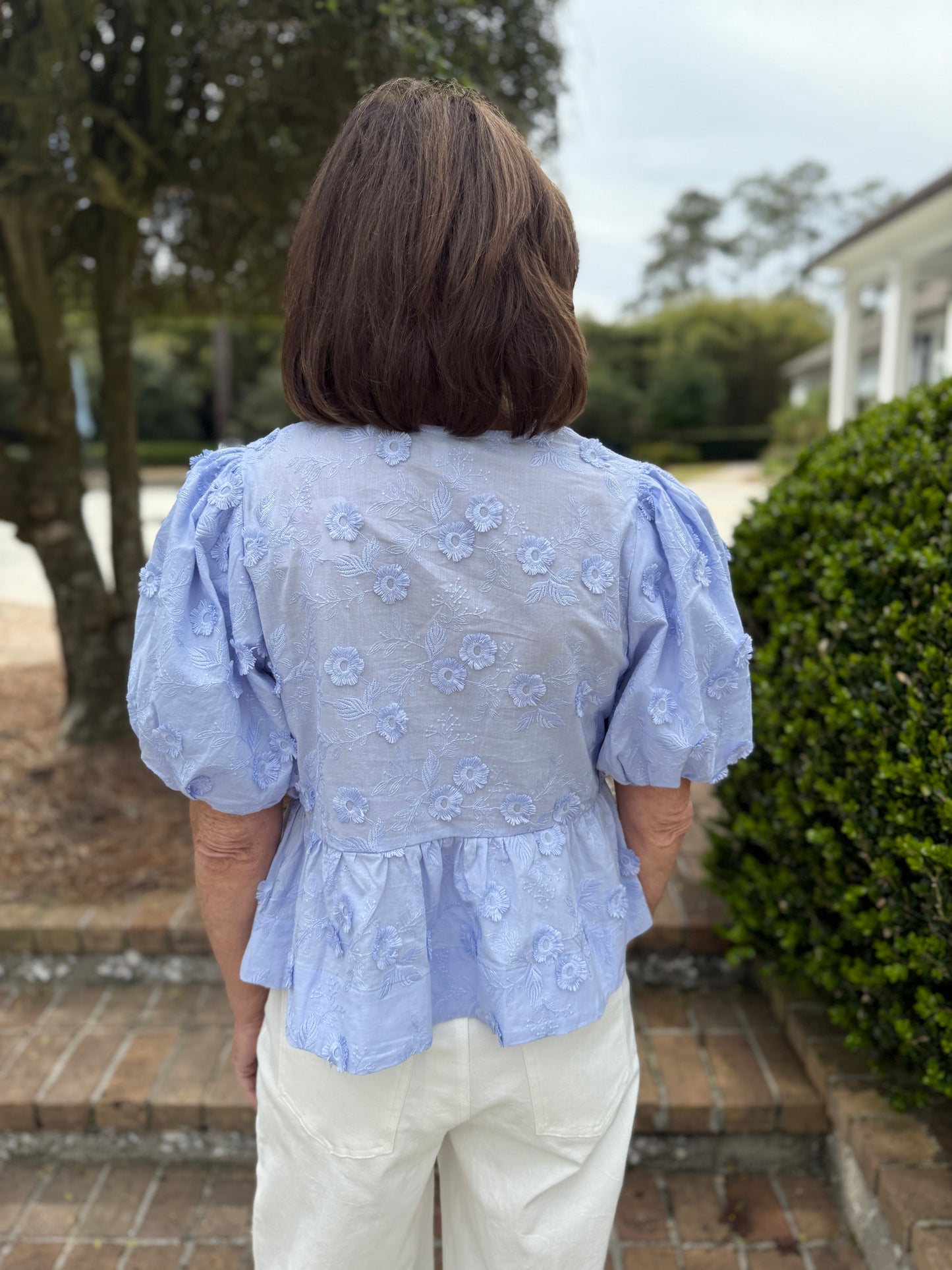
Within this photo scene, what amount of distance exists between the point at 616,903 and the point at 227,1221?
4.70 ft

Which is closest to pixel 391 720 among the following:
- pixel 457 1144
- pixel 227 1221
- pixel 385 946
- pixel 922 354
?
pixel 385 946

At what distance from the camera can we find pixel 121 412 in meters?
3.84

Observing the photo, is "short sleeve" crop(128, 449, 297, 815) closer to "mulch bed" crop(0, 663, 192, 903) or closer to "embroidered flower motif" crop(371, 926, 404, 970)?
"embroidered flower motif" crop(371, 926, 404, 970)

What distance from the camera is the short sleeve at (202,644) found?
1032 millimetres

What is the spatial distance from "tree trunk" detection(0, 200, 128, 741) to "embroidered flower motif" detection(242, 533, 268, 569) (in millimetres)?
2694

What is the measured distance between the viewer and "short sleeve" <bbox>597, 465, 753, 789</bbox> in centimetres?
106

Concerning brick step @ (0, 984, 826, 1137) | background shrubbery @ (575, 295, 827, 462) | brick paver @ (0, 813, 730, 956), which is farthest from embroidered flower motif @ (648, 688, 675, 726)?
background shrubbery @ (575, 295, 827, 462)

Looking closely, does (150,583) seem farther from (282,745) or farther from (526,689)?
(526,689)

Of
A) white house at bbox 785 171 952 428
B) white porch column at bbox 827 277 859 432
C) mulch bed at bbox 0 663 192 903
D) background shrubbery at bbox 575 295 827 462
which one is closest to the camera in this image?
mulch bed at bbox 0 663 192 903

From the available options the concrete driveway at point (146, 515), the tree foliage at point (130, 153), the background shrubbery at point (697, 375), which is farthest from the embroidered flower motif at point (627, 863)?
the background shrubbery at point (697, 375)

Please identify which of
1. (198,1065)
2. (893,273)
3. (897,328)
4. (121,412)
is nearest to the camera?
(198,1065)

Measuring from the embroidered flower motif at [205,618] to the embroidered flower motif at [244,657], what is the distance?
0.10 feet

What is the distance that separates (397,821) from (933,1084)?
1254mm

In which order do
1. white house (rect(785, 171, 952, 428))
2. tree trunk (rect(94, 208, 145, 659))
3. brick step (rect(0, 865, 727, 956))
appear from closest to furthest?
brick step (rect(0, 865, 727, 956)), tree trunk (rect(94, 208, 145, 659)), white house (rect(785, 171, 952, 428))
